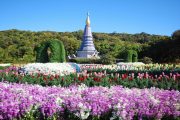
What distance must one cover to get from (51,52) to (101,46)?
1906 inches

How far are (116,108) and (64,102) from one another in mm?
867

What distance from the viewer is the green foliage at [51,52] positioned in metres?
21.1

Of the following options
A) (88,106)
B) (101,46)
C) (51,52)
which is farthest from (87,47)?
(88,106)

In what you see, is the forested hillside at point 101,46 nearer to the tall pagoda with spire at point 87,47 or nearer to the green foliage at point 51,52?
the tall pagoda with spire at point 87,47

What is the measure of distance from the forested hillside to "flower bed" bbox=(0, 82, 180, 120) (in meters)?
27.5

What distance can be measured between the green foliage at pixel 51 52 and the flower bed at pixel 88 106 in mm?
15589

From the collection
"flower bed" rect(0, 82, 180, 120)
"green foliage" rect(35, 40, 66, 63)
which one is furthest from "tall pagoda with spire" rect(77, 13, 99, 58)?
"flower bed" rect(0, 82, 180, 120)

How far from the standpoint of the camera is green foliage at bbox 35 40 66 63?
21.1m

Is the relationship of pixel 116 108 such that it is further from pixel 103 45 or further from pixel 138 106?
pixel 103 45

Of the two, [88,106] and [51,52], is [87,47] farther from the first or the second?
[88,106]

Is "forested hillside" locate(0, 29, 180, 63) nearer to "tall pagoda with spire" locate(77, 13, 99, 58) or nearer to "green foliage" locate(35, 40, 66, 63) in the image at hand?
"tall pagoda with spire" locate(77, 13, 99, 58)

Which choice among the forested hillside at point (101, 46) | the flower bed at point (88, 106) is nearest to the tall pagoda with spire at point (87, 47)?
the forested hillside at point (101, 46)

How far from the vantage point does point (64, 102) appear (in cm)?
525

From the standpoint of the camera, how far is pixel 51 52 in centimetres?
2123
